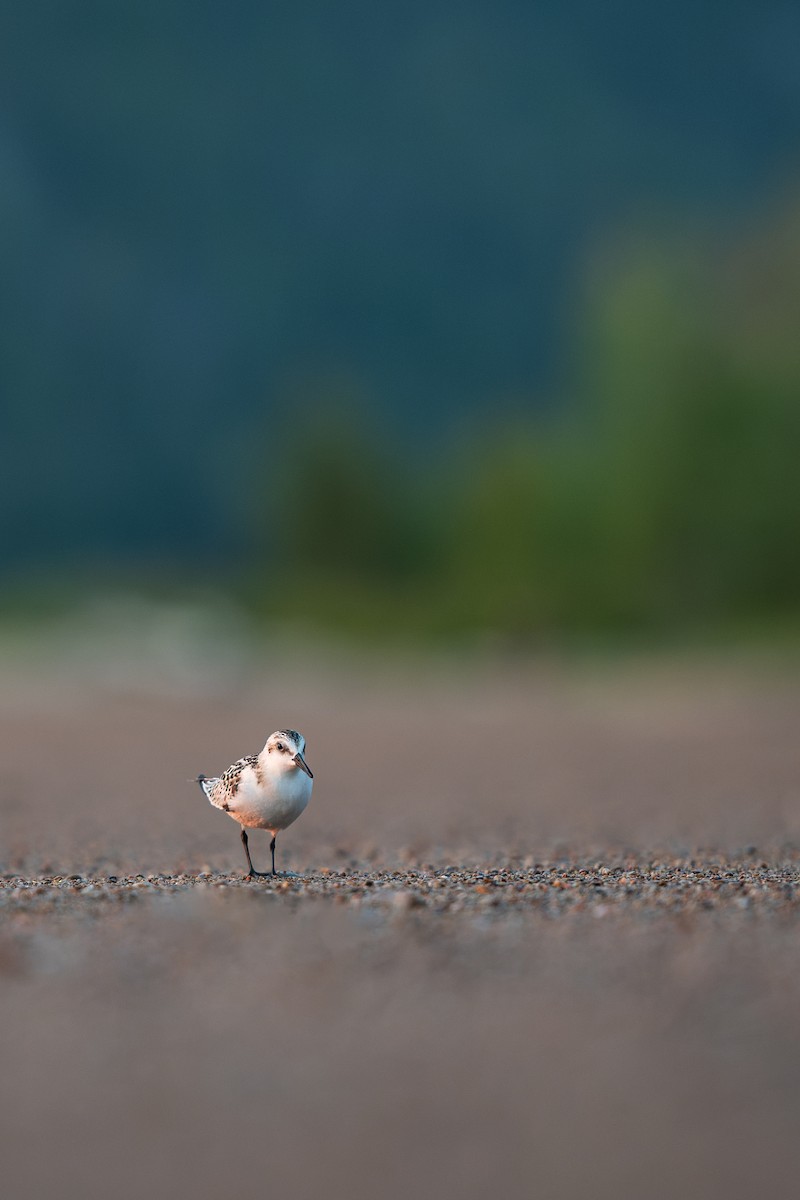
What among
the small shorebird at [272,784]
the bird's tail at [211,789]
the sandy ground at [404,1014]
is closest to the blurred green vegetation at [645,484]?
the sandy ground at [404,1014]

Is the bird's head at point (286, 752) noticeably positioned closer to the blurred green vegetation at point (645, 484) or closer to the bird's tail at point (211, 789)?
the bird's tail at point (211, 789)

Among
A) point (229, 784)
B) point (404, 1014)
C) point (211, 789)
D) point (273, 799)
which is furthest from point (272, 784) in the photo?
point (404, 1014)

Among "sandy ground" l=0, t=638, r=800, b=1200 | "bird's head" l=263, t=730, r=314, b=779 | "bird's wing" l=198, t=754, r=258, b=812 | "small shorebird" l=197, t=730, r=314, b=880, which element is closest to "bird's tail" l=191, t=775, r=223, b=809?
"bird's wing" l=198, t=754, r=258, b=812

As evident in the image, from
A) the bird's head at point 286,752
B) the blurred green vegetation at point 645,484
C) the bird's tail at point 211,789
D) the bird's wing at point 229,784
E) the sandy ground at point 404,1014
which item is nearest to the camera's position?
the sandy ground at point 404,1014

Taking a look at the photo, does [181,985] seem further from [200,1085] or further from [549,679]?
[549,679]

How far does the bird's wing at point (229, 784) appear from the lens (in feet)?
20.1

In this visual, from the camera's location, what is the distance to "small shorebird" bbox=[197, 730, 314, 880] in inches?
233

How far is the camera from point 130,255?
6127 inches

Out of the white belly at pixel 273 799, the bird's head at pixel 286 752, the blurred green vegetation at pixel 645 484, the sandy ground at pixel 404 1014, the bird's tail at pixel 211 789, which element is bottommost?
the sandy ground at pixel 404 1014

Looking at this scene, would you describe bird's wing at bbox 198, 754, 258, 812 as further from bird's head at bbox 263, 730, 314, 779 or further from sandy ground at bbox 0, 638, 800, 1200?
sandy ground at bbox 0, 638, 800, 1200

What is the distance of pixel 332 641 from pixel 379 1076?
31.2 m

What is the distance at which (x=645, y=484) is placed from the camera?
33.5m

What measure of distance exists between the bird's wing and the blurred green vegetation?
26744mm

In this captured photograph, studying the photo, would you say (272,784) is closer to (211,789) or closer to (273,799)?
(273,799)
